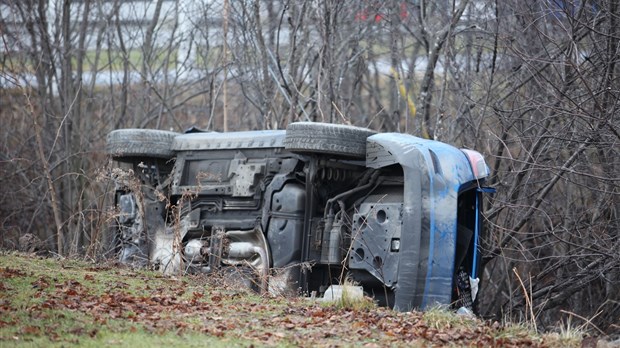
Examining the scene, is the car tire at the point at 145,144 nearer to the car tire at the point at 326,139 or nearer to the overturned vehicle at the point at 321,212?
the overturned vehicle at the point at 321,212

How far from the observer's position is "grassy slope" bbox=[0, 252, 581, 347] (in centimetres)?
636

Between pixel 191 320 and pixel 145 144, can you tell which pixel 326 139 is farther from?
pixel 191 320

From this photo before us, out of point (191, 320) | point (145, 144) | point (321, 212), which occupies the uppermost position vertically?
point (145, 144)

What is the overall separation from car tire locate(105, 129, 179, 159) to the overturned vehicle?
17 millimetres

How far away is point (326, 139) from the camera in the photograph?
30.9ft

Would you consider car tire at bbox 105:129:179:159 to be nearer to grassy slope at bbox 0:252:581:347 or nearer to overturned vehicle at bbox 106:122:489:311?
overturned vehicle at bbox 106:122:489:311

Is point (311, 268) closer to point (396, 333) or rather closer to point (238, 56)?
point (396, 333)

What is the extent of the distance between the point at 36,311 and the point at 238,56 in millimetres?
10484

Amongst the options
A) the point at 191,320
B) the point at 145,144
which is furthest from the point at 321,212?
the point at 191,320

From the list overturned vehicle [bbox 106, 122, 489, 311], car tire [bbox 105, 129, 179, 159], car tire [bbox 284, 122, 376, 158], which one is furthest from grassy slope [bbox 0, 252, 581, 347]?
car tire [bbox 105, 129, 179, 159]

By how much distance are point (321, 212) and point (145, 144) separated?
2573 mm

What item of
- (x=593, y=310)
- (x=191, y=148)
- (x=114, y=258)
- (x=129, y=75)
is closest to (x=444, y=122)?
(x=593, y=310)

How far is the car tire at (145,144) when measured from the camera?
1121 centimetres

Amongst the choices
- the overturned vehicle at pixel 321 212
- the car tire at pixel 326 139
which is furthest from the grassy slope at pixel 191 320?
the car tire at pixel 326 139
